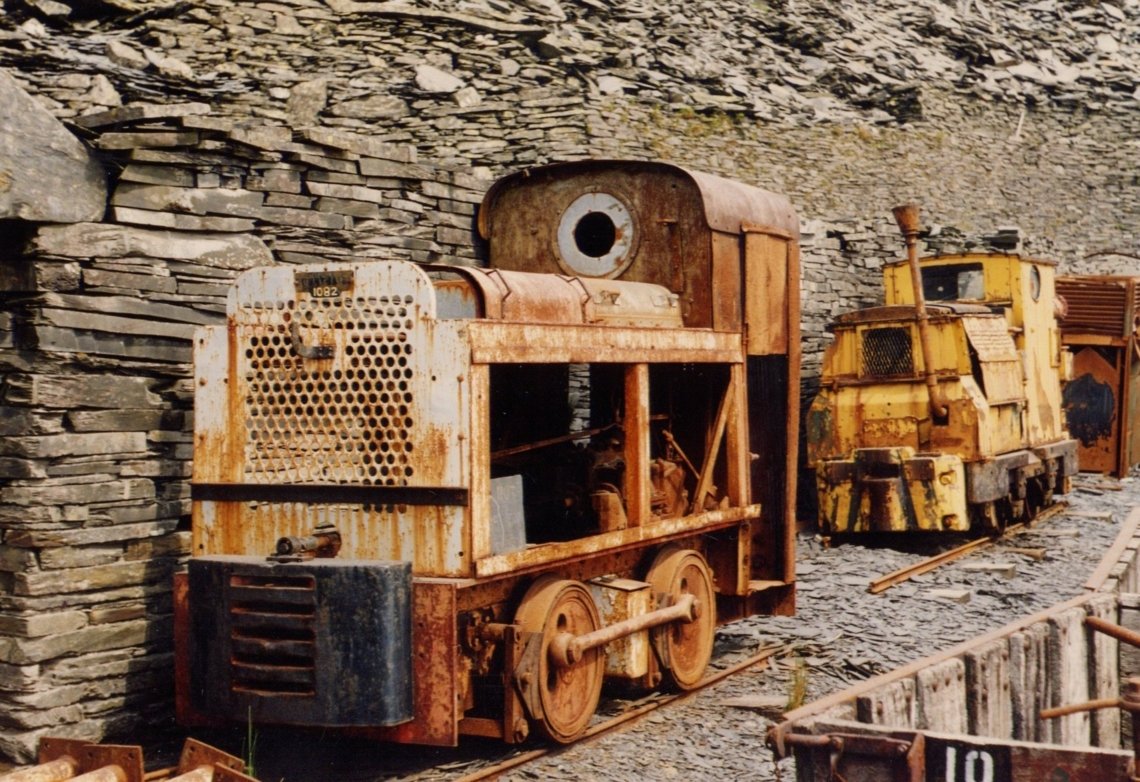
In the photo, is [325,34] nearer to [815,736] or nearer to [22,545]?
[22,545]

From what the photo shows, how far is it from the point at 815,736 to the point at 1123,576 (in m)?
4.46

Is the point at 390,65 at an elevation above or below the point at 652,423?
above

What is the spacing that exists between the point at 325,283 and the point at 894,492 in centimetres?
702

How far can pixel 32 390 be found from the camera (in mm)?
5766

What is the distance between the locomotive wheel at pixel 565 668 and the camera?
19.0ft

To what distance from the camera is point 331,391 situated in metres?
5.50

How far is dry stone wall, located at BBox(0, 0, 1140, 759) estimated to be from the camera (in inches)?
232

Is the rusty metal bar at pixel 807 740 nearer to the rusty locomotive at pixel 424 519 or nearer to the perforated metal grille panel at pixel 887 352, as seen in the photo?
the rusty locomotive at pixel 424 519

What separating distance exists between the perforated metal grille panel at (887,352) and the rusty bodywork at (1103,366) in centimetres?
478

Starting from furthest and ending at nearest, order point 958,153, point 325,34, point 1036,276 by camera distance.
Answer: point 958,153, point 325,34, point 1036,276

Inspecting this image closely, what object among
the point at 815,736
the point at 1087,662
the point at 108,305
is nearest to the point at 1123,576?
the point at 1087,662

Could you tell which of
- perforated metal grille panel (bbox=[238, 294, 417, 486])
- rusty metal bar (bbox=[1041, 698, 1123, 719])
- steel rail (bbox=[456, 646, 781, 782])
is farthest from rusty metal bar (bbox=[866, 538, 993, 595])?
perforated metal grille panel (bbox=[238, 294, 417, 486])

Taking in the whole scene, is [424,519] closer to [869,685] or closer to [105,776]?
[105,776]

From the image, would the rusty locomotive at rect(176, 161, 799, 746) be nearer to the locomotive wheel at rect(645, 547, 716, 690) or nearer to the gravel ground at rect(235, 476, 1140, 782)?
the locomotive wheel at rect(645, 547, 716, 690)
